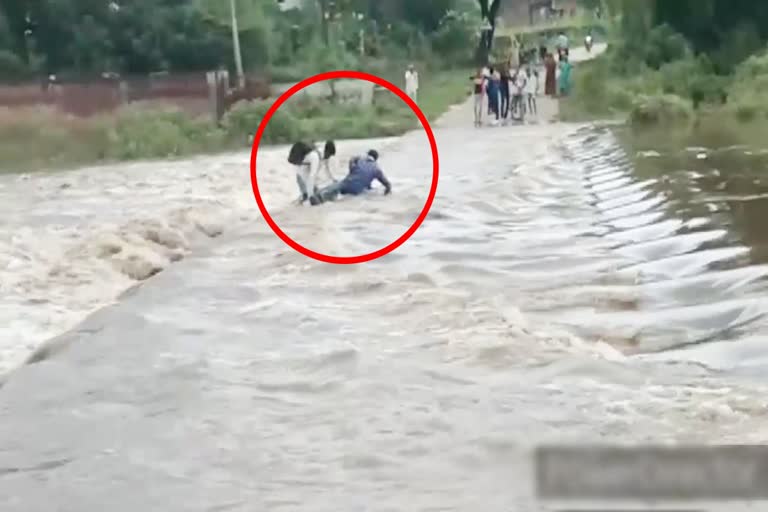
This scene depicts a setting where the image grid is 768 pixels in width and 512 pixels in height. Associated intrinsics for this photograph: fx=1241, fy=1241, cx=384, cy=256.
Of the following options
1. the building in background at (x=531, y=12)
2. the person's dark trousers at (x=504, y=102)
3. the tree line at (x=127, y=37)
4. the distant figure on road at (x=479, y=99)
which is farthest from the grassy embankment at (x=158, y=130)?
the building in background at (x=531, y=12)

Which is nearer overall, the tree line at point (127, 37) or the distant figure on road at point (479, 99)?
the distant figure on road at point (479, 99)

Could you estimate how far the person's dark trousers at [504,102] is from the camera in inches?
1061

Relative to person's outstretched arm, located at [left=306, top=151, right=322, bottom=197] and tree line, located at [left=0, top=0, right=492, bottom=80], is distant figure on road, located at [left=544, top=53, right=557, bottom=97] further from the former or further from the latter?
person's outstretched arm, located at [left=306, top=151, right=322, bottom=197]

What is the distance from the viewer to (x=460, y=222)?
12891 millimetres

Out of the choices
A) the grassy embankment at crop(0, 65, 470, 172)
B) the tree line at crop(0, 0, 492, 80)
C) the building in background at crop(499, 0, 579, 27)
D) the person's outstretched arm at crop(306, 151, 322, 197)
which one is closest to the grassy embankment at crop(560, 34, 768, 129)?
the grassy embankment at crop(0, 65, 470, 172)

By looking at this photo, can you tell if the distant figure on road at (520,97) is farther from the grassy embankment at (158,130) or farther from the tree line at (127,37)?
the tree line at (127,37)

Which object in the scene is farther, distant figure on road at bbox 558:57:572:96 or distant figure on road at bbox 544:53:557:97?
distant figure on road at bbox 558:57:572:96

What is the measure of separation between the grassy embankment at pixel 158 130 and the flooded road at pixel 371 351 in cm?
1211

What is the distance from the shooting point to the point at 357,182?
49.2ft

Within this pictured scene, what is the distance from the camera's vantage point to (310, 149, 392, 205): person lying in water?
1462 cm

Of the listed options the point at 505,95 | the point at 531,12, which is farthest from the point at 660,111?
the point at 531,12

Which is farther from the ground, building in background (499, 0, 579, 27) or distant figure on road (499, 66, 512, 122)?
building in background (499, 0, 579, 27)

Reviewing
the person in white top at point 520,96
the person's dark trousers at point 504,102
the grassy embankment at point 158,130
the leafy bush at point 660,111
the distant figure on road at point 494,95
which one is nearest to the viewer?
the leafy bush at point 660,111

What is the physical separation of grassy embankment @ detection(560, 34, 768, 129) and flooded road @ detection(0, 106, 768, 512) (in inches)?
410
